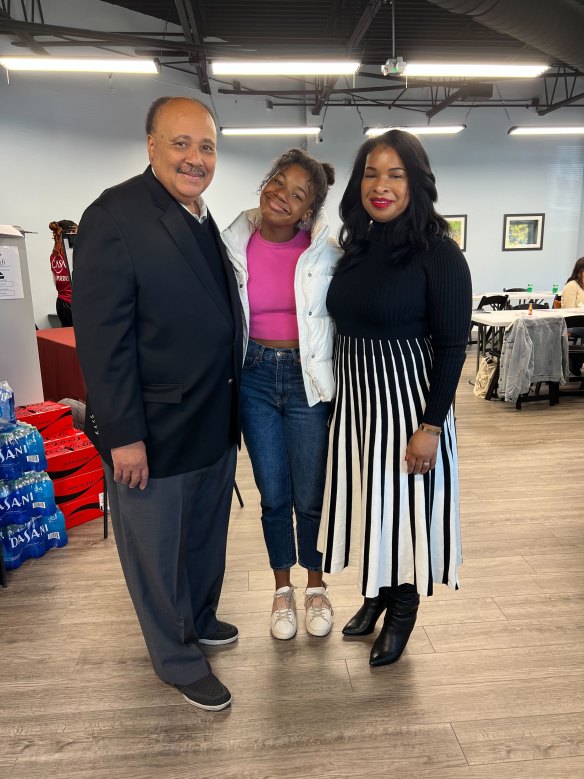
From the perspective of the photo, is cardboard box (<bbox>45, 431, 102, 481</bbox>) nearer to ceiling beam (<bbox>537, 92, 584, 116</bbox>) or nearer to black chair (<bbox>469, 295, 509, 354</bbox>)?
black chair (<bbox>469, 295, 509, 354</bbox>)

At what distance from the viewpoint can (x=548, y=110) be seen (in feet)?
29.6

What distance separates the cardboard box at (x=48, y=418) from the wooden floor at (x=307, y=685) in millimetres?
710

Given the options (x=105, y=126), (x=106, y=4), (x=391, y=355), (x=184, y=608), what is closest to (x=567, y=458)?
(x=391, y=355)

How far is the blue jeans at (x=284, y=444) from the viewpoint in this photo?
173 centimetres

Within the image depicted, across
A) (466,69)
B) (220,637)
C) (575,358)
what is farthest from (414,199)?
(575,358)

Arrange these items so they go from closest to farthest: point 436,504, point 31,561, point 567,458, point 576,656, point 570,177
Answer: point 436,504 < point 576,656 < point 31,561 < point 567,458 < point 570,177

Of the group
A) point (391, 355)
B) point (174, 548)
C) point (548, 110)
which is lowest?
point (174, 548)

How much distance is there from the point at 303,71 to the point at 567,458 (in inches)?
169

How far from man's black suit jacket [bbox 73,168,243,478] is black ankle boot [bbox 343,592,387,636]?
3.11ft

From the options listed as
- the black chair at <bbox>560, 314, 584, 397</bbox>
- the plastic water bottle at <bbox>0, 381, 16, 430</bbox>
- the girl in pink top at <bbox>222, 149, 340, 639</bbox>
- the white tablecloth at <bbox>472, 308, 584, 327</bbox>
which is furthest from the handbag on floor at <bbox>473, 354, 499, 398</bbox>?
the plastic water bottle at <bbox>0, 381, 16, 430</bbox>

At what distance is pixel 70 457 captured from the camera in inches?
112

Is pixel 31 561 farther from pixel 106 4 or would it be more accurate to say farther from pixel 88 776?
pixel 106 4

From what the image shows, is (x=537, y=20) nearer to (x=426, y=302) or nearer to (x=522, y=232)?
(x=426, y=302)

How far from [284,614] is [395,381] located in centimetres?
100
